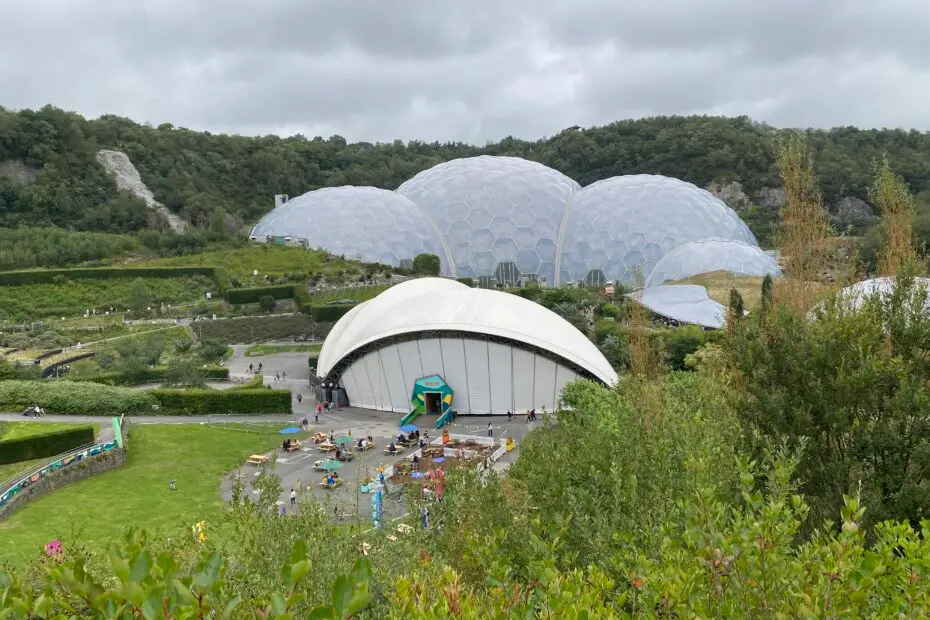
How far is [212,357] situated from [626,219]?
111 feet

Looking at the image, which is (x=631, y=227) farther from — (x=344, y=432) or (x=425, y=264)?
(x=344, y=432)

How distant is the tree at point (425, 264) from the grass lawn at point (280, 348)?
13.4 meters

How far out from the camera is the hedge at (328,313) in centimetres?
4366

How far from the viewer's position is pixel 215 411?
1059 inches

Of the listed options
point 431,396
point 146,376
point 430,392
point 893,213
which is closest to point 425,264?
point 146,376

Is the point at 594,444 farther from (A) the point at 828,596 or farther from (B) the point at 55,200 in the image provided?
(B) the point at 55,200

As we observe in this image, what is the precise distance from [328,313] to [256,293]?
24.4ft

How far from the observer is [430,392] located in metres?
27.8

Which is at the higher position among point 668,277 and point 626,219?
point 626,219

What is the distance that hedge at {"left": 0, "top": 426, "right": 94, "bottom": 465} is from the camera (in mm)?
19248

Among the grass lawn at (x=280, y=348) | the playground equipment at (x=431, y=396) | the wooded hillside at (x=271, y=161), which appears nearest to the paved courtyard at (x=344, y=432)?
the playground equipment at (x=431, y=396)

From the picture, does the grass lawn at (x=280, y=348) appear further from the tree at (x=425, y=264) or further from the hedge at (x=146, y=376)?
the tree at (x=425, y=264)

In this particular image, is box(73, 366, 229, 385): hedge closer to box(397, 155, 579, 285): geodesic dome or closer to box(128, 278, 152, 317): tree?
box(128, 278, 152, 317): tree

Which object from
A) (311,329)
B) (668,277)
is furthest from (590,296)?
(311,329)
